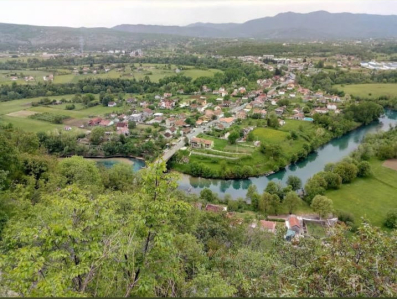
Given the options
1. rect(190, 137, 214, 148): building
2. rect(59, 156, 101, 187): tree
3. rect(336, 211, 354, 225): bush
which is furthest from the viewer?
rect(190, 137, 214, 148): building

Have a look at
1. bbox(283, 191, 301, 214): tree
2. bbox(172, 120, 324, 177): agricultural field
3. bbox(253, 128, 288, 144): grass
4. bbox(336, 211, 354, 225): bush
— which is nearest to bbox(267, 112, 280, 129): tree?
bbox(253, 128, 288, 144): grass

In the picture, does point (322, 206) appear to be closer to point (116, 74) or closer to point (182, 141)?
point (182, 141)

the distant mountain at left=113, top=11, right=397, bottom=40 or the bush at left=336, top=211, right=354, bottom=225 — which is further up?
the distant mountain at left=113, top=11, right=397, bottom=40

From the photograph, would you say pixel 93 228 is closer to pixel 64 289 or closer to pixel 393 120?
pixel 64 289

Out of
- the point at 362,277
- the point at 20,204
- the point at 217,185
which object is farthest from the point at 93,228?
the point at 217,185

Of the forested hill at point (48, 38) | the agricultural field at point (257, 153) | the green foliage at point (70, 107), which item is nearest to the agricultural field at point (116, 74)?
the green foliage at point (70, 107)

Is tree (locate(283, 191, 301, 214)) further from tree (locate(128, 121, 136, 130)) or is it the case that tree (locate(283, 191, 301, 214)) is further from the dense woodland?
tree (locate(128, 121, 136, 130))
